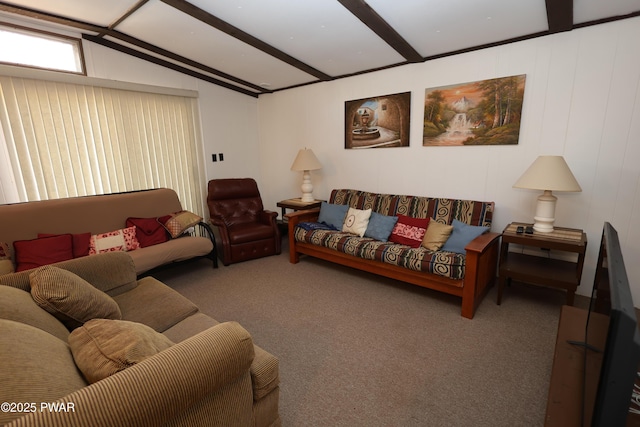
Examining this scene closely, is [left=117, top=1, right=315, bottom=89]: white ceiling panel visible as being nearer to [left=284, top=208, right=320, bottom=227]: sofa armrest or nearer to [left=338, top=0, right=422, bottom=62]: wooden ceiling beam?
[left=338, top=0, right=422, bottom=62]: wooden ceiling beam

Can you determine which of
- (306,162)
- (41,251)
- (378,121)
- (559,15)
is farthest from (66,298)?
(559,15)

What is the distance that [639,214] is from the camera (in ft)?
7.57

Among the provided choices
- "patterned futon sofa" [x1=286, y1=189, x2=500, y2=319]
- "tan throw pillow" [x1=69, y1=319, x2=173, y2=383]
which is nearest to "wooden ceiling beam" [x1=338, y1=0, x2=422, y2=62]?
"patterned futon sofa" [x1=286, y1=189, x2=500, y2=319]

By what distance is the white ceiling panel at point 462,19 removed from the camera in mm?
2143

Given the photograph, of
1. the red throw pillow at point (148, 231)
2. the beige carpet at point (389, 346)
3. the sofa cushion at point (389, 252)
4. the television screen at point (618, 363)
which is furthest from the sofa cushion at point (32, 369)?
the sofa cushion at point (389, 252)

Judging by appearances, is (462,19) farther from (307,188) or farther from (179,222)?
(179,222)

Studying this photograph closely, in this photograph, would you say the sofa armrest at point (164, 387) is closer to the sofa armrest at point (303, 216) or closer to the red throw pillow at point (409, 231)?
the red throw pillow at point (409, 231)

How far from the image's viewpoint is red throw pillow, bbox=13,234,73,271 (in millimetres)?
2398

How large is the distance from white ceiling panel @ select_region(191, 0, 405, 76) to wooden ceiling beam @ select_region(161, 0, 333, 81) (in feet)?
0.15

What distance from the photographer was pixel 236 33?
2762mm

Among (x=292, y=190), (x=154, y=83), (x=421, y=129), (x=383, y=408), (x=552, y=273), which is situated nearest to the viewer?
(x=383, y=408)

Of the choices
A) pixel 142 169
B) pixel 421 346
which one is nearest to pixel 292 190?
pixel 142 169

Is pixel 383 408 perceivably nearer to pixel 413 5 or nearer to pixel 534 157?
pixel 534 157

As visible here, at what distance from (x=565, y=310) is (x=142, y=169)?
4276 mm
